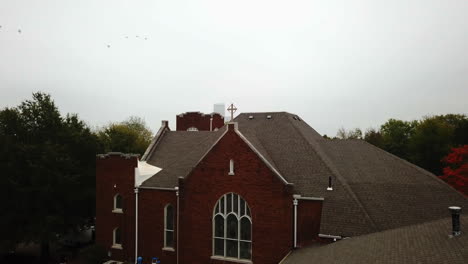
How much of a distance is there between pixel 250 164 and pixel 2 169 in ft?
69.0

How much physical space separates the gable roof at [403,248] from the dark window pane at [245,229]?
446cm

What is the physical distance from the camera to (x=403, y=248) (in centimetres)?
1164

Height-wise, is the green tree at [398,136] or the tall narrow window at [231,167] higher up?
the green tree at [398,136]

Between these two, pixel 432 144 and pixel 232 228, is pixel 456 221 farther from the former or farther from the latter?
pixel 432 144

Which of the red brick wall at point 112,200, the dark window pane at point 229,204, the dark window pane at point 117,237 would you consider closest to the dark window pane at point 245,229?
the dark window pane at point 229,204

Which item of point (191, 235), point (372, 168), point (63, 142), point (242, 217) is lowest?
point (191, 235)

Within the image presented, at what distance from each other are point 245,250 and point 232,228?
5.03 ft

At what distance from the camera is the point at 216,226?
21.3m

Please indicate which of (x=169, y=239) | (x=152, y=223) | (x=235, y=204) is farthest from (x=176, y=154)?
(x=235, y=204)

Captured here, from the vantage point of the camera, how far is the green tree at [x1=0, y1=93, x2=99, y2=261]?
26625 millimetres

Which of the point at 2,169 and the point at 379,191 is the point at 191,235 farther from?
the point at 2,169

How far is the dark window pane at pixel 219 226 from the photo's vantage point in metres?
21.1

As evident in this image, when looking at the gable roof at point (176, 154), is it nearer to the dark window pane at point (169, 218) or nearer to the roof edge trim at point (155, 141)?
the roof edge trim at point (155, 141)

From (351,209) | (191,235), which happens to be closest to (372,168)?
(351,209)
